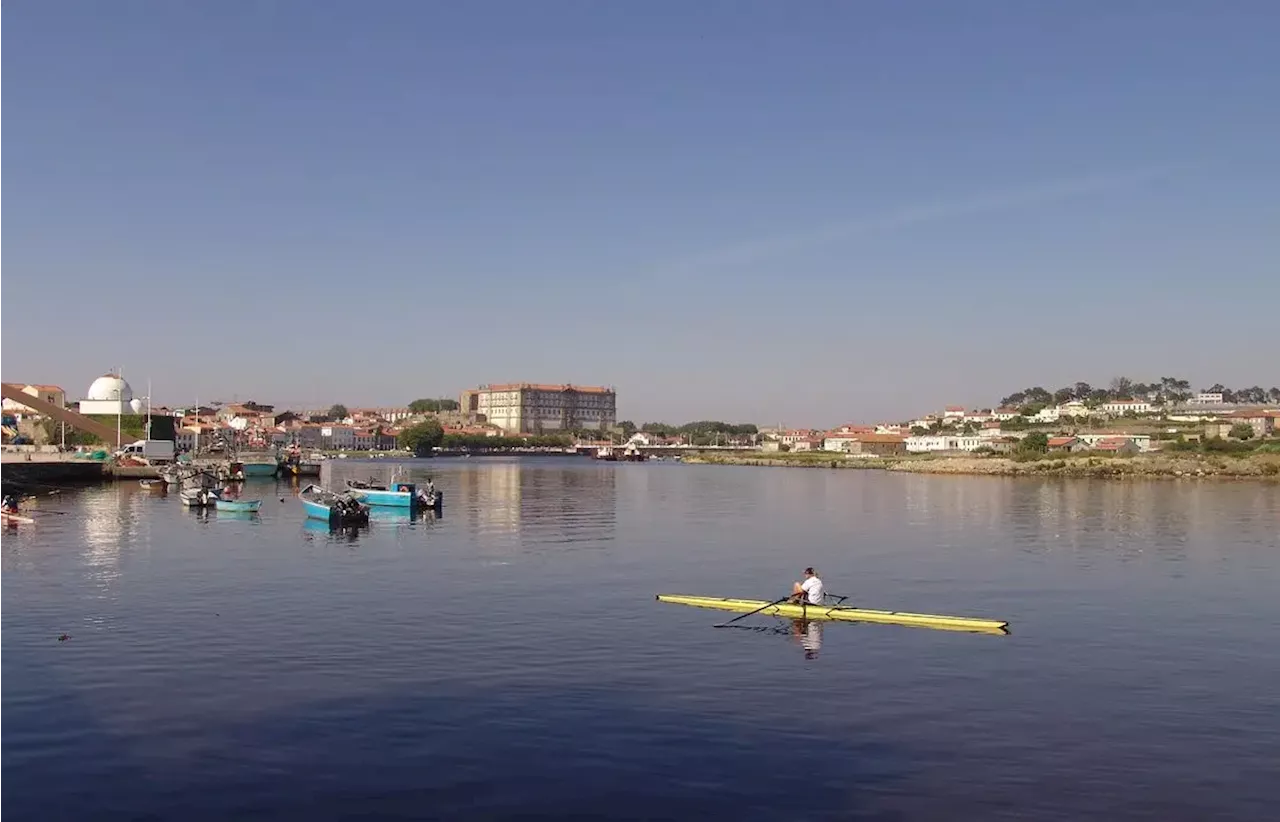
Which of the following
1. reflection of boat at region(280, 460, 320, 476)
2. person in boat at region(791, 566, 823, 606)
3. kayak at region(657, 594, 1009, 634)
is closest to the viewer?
kayak at region(657, 594, 1009, 634)

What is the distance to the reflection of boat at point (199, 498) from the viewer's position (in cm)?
7888

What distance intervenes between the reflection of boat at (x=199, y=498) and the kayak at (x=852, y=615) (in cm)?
5350

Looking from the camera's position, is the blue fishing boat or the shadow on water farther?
the blue fishing boat

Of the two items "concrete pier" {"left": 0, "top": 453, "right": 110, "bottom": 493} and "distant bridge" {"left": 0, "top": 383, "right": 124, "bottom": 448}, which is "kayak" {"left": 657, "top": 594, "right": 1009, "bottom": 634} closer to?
"concrete pier" {"left": 0, "top": 453, "right": 110, "bottom": 493}

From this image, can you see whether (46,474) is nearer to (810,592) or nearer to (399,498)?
(399,498)

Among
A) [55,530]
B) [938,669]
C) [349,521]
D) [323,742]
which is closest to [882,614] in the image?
[938,669]

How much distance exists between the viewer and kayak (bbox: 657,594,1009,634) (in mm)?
32344

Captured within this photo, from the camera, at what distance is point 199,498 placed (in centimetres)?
7912

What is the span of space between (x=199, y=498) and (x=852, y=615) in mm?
59832

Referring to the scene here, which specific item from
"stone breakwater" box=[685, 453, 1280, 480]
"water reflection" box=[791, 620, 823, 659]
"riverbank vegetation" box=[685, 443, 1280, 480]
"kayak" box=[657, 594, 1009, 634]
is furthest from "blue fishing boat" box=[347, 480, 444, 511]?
"riverbank vegetation" box=[685, 443, 1280, 480]

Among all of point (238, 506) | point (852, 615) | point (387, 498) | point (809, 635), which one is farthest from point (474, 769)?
point (238, 506)

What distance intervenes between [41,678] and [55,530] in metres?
40.4

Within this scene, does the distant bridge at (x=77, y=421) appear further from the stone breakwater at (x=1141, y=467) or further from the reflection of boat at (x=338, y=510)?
the stone breakwater at (x=1141, y=467)

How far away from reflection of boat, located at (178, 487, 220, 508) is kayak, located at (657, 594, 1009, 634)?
176ft
